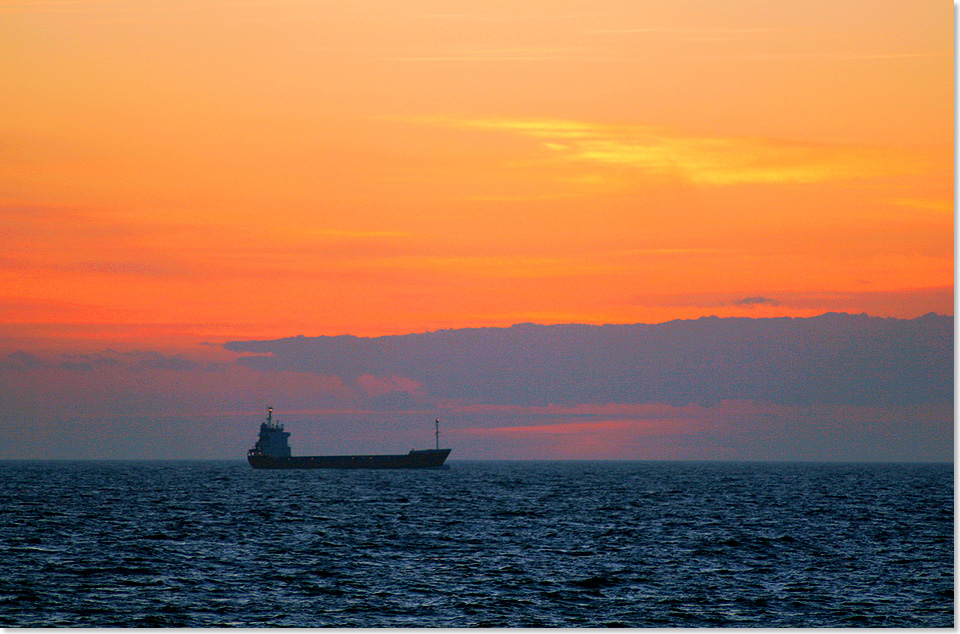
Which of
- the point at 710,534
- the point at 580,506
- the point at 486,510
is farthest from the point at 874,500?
the point at 710,534

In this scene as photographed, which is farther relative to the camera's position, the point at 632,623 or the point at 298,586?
the point at 298,586

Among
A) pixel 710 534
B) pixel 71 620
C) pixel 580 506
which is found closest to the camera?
pixel 71 620

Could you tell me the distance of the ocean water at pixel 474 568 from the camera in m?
36.7

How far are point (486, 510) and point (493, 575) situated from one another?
4513cm

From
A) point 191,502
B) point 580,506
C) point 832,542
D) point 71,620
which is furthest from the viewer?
point 191,502

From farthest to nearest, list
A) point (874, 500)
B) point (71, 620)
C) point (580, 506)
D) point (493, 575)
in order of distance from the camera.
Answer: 1. point (874, 500)
2. point (580, 506)
3. point (493, 575)
4. point (71, 620)

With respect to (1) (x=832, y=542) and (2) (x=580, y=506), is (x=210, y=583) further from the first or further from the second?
(2) (x=580, y=506)

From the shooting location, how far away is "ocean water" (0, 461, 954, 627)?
36.7 meters

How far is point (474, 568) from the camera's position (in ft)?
158

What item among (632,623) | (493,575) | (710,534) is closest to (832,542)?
(710,534)

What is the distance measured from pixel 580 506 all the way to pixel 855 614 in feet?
201

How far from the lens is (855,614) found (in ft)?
121

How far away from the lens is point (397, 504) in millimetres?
99188

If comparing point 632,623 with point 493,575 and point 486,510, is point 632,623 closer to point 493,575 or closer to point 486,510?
point 493,575
